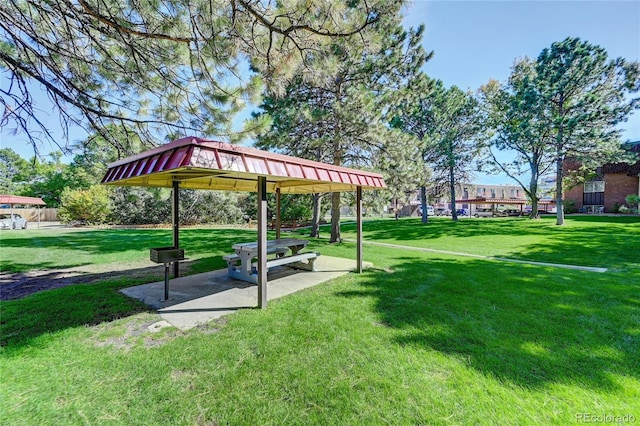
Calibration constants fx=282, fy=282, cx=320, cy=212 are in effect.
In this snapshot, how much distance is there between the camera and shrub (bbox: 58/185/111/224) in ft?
65.2

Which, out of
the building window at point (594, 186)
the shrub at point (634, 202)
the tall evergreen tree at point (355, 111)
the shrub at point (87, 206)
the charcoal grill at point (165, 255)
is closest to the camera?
the charcoal grill at point (165, 255)

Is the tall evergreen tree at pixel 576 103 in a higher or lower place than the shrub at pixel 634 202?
higher

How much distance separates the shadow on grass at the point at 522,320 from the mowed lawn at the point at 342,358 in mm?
22

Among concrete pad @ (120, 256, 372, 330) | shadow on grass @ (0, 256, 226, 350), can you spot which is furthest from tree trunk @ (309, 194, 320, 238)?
shadow on grass @ (0, 256, 226, 350)

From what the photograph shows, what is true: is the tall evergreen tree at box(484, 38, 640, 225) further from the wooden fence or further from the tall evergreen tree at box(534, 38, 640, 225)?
the wooden fence

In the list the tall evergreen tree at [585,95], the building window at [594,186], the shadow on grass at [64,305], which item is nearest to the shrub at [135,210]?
the shadow on grass at [64,305]

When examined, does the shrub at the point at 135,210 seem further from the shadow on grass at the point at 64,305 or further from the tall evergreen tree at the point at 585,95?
the tall evergreen tree at the point at 585,95

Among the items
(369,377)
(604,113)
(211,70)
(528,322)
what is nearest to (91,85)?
(211,70)

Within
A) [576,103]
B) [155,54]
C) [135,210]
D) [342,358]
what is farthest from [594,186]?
[135,210]

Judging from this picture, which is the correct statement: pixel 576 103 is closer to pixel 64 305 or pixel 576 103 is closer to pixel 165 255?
pixel 165 255

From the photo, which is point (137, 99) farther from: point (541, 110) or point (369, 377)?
point (541, 110)

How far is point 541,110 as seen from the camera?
1634 centimetres

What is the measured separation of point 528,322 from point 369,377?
8.74ft
